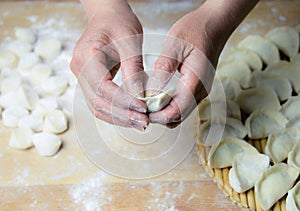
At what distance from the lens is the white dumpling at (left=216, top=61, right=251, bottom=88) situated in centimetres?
101

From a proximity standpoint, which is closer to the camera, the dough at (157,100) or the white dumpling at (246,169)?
the dough at (157,100)

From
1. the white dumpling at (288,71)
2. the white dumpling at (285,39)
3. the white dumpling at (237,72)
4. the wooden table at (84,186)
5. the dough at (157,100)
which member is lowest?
the wooden table at (84,186)

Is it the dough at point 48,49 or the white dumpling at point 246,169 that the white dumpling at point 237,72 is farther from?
the dough at point 48,49

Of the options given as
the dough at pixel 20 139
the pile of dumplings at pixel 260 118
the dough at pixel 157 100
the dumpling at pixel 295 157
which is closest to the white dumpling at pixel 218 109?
the pile of dumplings at pixel 260 118

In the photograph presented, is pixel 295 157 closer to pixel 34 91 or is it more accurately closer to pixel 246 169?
pixel 246 169

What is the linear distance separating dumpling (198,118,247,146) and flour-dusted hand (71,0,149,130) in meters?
0.22

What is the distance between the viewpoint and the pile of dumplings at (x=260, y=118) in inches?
32.7

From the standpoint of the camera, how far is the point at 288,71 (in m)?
1.01

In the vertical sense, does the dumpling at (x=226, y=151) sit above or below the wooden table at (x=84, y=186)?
above

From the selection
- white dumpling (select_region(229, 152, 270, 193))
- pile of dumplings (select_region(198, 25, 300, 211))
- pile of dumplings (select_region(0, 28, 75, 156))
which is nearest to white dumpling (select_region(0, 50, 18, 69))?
pile of dumplings (select_region(0, 28, 75, 156))

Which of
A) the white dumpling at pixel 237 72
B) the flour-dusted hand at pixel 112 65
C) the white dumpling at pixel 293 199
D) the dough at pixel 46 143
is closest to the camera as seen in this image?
the flour-dusted hand at pixel 112 65

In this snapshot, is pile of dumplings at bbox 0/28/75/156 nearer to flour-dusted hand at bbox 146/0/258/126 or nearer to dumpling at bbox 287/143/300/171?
flour-dusted hand at bbox 146/0/258/126

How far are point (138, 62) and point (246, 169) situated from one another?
297mm

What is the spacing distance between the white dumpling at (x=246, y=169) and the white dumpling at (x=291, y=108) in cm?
12
